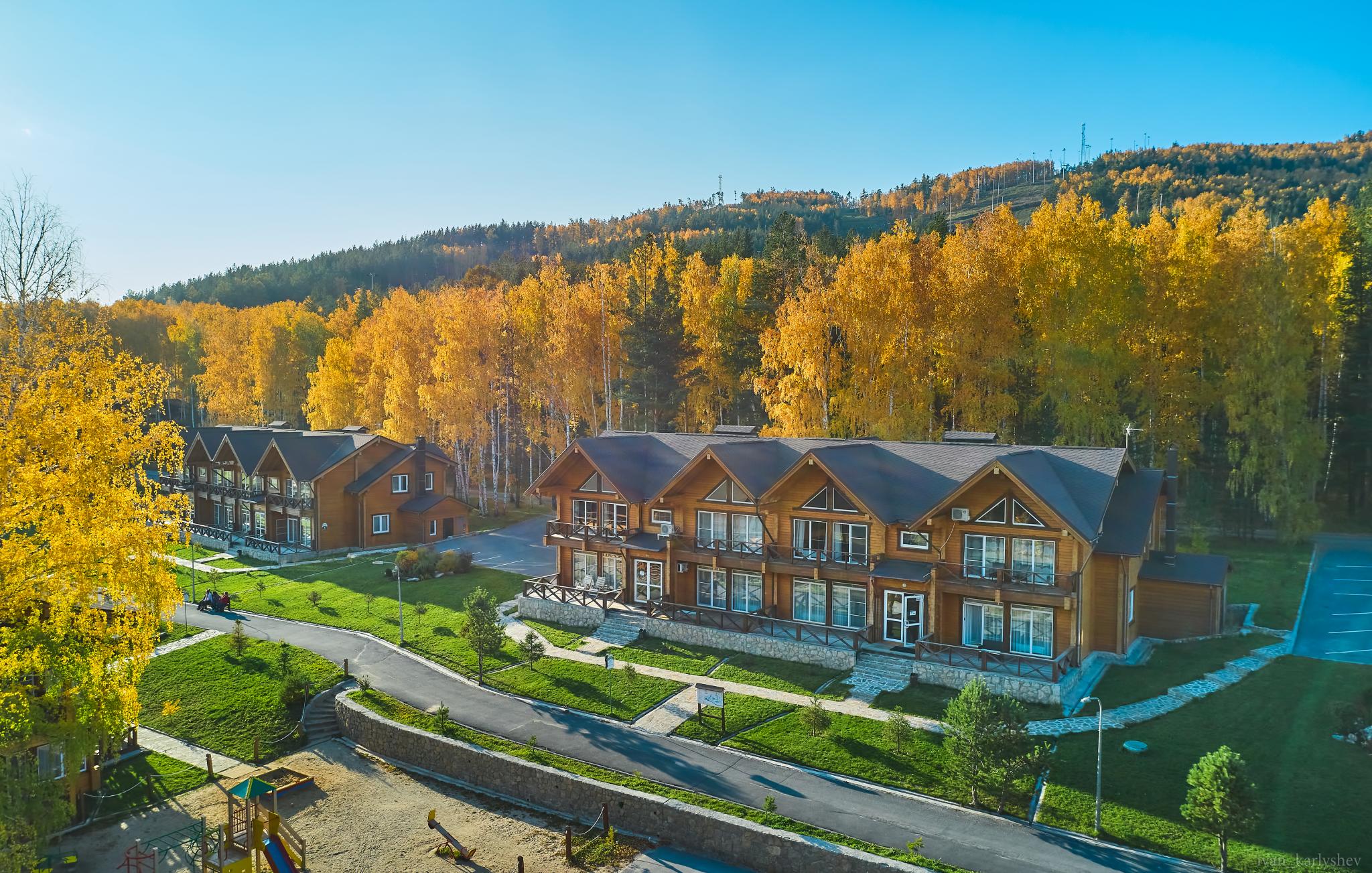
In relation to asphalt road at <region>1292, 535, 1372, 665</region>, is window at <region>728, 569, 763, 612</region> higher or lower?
higher

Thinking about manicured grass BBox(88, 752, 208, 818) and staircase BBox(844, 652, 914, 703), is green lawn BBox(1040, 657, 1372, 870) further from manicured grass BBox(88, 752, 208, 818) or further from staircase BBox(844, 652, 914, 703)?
manicured grass BBox(88, 752, 208, 818)

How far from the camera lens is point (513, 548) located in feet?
150

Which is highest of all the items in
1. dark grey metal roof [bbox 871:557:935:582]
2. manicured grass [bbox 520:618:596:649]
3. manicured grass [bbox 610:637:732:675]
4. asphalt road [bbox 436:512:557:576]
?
dark grey metal roof [bbox 871:557:935:582]

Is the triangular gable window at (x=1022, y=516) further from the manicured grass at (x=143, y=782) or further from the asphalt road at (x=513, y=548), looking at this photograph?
the manicured grass at (x=143, y=782)

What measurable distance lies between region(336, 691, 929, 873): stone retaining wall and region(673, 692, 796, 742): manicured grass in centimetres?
355

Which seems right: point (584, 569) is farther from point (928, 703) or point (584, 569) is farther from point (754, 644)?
point (928, 703)

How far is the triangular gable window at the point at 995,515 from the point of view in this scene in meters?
26.3

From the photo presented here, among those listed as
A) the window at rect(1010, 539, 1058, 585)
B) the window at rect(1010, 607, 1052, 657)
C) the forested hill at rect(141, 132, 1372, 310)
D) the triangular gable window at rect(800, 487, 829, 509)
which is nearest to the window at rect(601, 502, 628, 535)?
the triangular gable window at rect(800, 487, 829, 509)

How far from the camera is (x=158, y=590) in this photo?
16859 millimetres

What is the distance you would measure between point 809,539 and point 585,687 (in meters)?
9.72

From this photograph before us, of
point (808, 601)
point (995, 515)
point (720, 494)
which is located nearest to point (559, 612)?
point (720, 494)

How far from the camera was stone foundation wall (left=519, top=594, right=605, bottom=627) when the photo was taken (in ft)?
107

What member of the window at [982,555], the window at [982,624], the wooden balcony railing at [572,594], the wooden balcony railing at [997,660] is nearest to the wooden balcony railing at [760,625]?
the wooden balcony railing at [572,594]

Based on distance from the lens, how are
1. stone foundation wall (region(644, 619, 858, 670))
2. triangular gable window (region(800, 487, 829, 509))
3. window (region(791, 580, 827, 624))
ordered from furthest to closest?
window (region(791, 580, 827, 624)) < triangular gable window (region(800, 487, 829, 509)) < stone foundation wall (region(644, 619, 858, 670))
